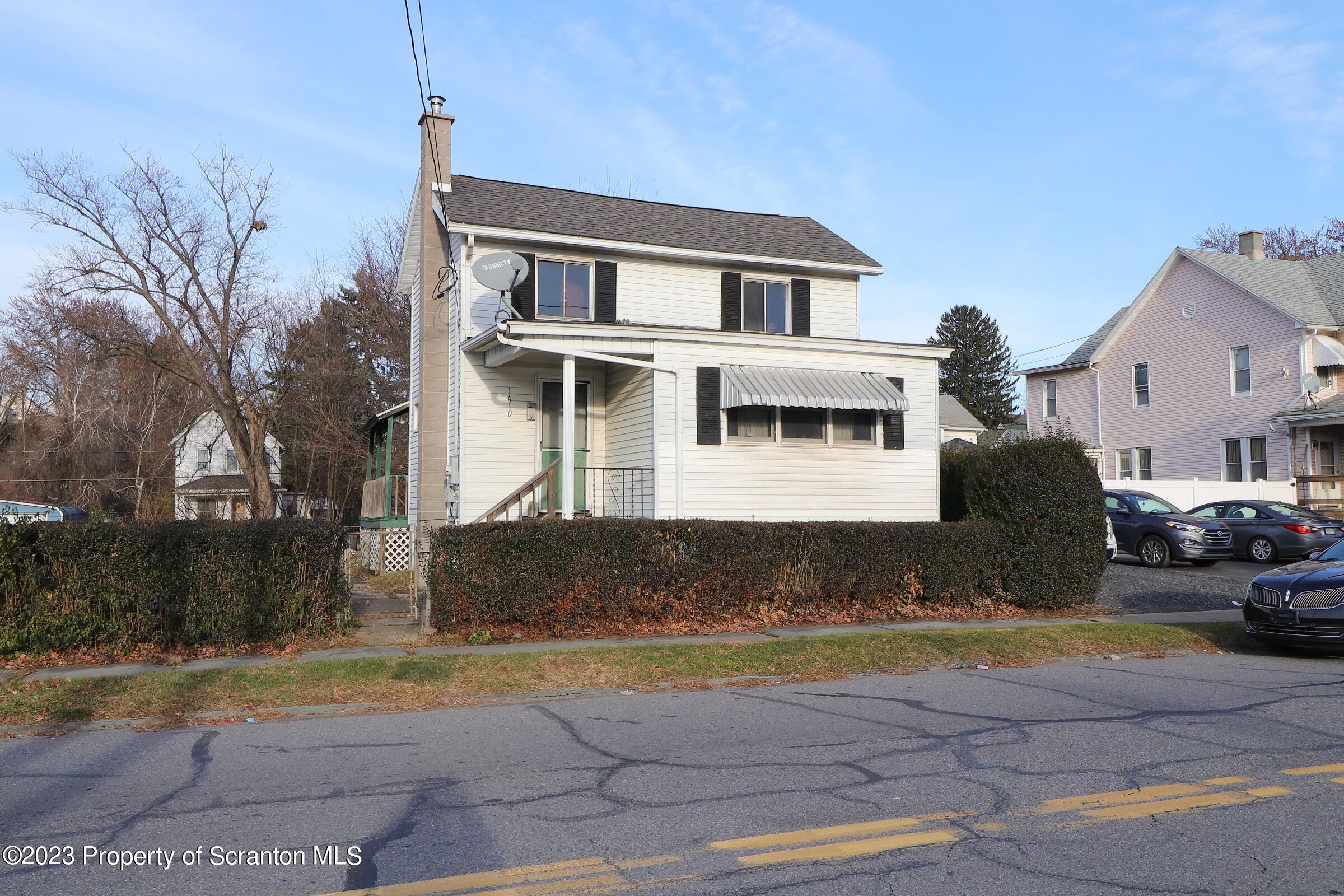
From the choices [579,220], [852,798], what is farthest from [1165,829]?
[579,220]

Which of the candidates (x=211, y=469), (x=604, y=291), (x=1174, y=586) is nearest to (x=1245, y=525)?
(x=1174, y=586)

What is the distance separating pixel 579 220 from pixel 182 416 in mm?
30045

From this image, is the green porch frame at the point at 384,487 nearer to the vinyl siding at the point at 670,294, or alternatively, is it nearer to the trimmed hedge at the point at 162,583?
the vinyl siding at the point at 670,294

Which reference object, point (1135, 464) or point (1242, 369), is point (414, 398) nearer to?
point (1242, 369)

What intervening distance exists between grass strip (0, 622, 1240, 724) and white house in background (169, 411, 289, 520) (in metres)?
32.2

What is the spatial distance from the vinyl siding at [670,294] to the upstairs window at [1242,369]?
17.0m

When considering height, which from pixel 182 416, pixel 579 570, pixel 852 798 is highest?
pixel 182 416

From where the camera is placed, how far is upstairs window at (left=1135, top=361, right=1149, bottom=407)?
3388cm

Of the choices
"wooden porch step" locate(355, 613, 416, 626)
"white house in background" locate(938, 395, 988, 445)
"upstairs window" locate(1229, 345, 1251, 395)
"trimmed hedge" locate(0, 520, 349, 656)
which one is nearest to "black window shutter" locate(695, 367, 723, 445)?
"wooden porch step" locate(355, 613, 416, 626)

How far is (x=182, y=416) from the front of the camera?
137 ft

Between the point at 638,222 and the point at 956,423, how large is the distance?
35.0 meters

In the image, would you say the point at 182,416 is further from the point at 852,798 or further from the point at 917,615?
the point at 852,798

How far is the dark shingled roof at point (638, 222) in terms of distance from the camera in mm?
18312

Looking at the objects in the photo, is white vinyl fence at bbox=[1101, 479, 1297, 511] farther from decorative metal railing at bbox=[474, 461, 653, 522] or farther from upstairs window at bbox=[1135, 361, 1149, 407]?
decorative metal railing at bbox=[474, 461, 653, 522]
